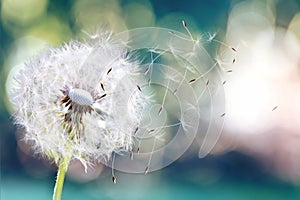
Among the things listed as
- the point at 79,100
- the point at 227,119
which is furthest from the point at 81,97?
the point at 227,119

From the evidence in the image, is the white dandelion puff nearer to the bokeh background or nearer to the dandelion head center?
the dandelion head center

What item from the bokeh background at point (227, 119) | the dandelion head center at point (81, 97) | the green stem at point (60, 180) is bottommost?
the green stem at point (60, 180)

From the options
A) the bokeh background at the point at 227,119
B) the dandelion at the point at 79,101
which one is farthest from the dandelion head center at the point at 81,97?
the bokeh background at the point at 227,119

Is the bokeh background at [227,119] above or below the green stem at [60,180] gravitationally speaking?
above

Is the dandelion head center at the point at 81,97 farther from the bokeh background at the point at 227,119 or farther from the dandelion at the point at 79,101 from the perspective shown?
the bokeh background at the point at 227,119

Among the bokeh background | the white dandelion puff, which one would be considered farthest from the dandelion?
the bokeh background

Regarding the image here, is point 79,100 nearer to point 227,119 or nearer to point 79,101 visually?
point 79,101

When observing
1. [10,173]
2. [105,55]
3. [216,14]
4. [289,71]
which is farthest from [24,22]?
[105,55]

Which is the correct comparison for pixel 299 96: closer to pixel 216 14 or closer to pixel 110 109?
pixel 216 14
